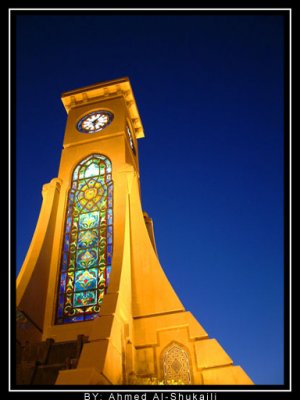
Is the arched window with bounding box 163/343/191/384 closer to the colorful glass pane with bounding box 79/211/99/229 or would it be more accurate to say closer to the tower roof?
the colorful glass pane with bounding box 79/211/99/229

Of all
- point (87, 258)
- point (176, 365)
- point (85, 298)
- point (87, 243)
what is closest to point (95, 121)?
point (87, 243)

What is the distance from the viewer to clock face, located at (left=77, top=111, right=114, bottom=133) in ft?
52.0

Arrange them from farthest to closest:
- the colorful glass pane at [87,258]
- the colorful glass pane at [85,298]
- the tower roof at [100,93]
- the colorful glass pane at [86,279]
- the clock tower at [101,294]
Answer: the tower roof at [100,93]
the colorful glass pane at [87,258]
the colorful glass pane at [86,279]
the colorful glass pane at [85,298]
the clock tower at [101,294]

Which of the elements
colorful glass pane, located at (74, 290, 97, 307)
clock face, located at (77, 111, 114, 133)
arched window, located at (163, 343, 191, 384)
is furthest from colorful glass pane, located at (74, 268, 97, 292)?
clock face, located at (77, 111, 114, 133)

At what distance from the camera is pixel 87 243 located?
41.0ft

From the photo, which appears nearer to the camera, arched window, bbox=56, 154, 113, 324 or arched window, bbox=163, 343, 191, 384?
arched window, bbox=163, 343, 191, 384

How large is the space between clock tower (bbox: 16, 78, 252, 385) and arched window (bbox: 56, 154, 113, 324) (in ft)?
0.10

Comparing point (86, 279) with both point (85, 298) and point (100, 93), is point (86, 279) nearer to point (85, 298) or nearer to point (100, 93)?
point (85, 298)

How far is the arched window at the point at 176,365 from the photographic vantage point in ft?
31.7

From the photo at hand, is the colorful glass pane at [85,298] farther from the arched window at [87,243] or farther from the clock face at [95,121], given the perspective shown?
the clock face at [95,121]

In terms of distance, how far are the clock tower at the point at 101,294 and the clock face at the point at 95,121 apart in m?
0.09

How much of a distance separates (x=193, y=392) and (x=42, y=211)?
899 centimetres

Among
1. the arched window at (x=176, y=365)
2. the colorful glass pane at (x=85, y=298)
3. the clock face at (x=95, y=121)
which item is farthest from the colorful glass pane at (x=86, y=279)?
the clock face at (x=95, y=121)
